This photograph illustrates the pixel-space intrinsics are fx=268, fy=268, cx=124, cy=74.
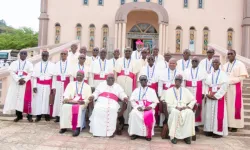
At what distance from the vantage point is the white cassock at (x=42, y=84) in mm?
7669

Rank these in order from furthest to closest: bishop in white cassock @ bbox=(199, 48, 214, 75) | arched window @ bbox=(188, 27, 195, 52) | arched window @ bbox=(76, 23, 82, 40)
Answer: arched window @ bbox=(76, 23, 82, 40) → arched window @ bbox=(188, 27, 195, 52) → bishop in white cassock @ bbox=(199, 48, 214, 75)

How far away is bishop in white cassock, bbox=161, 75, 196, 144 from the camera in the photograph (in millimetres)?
6152

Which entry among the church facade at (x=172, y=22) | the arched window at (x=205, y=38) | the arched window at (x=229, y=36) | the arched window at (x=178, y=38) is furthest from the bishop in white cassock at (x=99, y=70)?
the arched window at (x=229, y=36)

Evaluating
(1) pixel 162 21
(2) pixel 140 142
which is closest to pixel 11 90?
(2) pixel 140 142

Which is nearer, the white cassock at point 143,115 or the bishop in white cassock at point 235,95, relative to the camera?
the white cassock at point 143,115

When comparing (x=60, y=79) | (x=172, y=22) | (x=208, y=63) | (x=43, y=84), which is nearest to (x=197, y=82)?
(x=208, y=63)

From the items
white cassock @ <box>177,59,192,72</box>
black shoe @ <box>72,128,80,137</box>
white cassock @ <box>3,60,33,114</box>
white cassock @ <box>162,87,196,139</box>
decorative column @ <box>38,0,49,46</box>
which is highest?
→ decorative column @ <box>38,0,49,46</box>

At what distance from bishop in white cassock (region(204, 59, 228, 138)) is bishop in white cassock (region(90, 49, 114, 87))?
9.12 feet

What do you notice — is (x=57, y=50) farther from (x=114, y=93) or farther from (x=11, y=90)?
(x=114, y=93)

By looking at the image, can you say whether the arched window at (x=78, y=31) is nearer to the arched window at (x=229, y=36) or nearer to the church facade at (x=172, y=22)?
the church facade at (x=172, y=22)

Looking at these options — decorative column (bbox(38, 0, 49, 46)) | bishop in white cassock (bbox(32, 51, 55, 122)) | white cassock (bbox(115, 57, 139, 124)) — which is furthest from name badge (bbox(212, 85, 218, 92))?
decorative column (bbox(38, 0, 49, 46))

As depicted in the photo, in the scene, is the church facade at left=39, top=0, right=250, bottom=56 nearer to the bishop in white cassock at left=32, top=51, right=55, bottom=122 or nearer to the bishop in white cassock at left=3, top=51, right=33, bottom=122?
the bishop in white cassock at left=32, top=51, right=55, bottom=122

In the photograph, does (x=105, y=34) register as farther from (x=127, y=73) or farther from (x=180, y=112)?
(x=180, y=112)

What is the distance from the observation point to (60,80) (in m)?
7.75
